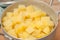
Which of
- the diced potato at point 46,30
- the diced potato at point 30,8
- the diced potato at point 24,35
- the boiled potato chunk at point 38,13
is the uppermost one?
the diced potato at point 30,8

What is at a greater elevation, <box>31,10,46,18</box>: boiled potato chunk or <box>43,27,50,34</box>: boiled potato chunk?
<box>31,10,46,18</box>: boiled potato chunk

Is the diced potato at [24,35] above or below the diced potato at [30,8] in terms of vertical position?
below

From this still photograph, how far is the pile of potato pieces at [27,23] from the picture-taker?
1.34 ft

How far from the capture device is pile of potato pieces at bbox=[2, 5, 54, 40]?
41 cm

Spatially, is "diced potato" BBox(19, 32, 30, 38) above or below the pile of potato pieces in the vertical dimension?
below

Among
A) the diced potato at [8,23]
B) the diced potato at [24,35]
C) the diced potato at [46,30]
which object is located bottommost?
the diced potato at [24,35]

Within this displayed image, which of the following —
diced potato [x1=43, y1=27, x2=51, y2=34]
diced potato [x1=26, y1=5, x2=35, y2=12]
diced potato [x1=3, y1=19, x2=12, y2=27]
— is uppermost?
diced potato [x1=26, y1=5, x2=35, y2=12]

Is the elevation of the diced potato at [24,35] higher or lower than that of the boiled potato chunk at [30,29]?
lower

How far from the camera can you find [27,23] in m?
0.42

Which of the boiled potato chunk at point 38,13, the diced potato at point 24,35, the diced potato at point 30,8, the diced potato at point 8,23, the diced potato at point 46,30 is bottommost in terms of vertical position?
the diced potato at point 24,35

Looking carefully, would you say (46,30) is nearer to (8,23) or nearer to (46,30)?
(46,30)

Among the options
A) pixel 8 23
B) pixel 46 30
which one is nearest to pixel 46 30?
pixel 46 30

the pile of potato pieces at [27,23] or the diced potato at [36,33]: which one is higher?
the pile of potato pieces at [27,23]

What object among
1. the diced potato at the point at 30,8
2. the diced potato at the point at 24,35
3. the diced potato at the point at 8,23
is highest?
the diced potato at the point at 30,8
